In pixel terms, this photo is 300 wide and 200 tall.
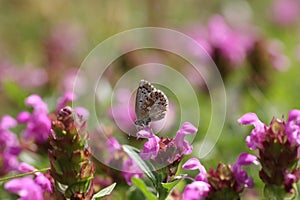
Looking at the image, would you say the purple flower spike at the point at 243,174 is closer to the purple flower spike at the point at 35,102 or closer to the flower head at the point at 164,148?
the flower head at the point at 164,148

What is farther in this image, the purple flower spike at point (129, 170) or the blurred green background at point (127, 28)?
the blurred green background at point (127, 28)

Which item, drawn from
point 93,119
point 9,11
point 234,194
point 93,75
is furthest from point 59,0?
point 234,194

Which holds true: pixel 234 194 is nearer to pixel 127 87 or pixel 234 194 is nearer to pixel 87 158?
pixel 87 158

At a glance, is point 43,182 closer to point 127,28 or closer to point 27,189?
point 27,189

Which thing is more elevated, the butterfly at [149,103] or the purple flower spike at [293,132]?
the butterfly at [149,103]

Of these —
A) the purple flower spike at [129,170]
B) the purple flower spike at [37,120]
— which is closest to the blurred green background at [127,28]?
the purple flower spike at [129,170]

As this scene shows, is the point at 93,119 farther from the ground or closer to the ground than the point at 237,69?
closer to the ground
